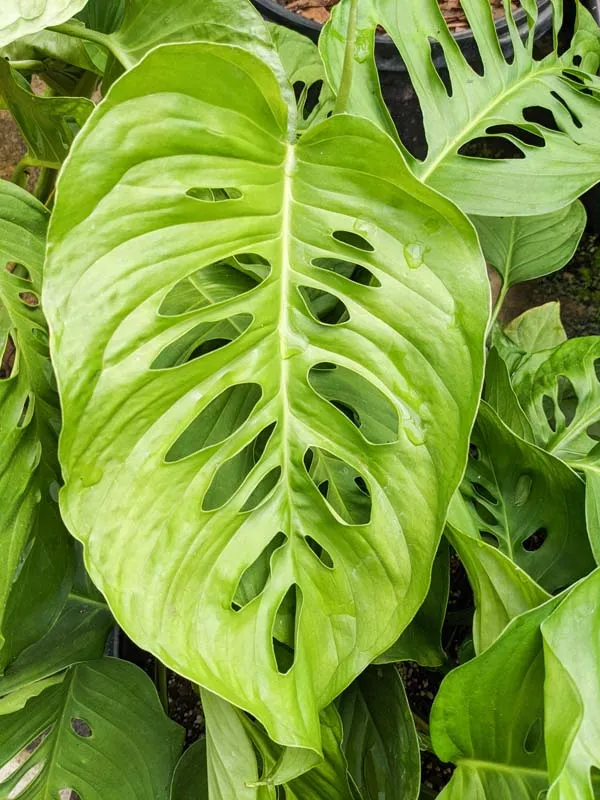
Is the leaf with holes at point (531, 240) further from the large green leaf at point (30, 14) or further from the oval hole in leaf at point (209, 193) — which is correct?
the large green leaf at point (30, 14)

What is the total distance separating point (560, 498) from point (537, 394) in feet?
0.61

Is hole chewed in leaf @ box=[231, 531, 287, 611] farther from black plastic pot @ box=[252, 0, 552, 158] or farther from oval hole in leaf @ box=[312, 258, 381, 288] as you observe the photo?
black plastic pot @ box=[252, 0, 552, 158]

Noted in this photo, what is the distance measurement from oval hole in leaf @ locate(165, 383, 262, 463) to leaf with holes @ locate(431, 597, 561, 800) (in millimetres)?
286

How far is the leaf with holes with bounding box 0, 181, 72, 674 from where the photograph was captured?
2.02ft

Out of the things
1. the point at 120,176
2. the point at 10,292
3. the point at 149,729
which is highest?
the point at 120,176

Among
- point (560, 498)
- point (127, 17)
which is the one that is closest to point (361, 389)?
point (560, 498)

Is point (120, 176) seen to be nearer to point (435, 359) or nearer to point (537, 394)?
point (435, 359)

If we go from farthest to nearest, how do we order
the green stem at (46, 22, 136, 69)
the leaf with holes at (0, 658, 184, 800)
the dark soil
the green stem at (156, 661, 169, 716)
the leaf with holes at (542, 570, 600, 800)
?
the dark soil
the green stem at (156, 661, 169, 716)
the leaf with holes at (0, 658, 184, 800)
the green stem at (46, 22, 136, 69)
the leaf with holes at (542, 570, 600, 800)

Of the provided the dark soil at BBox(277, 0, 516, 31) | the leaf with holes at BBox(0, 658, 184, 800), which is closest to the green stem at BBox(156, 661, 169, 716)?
the leaf with holes at BBox(0, 658, 184, 800)

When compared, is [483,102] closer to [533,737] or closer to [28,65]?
[28,65]

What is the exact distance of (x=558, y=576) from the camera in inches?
31.3

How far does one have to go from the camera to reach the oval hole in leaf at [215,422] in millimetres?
650

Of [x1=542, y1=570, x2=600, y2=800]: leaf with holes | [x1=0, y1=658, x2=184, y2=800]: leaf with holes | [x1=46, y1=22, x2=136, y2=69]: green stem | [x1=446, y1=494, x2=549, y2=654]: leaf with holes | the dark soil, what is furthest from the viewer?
the dark soil

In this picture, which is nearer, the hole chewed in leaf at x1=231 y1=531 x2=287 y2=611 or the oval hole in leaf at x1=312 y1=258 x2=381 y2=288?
the hole chewed in leaf at x1=231 y1=531 x2=287 y2=611
